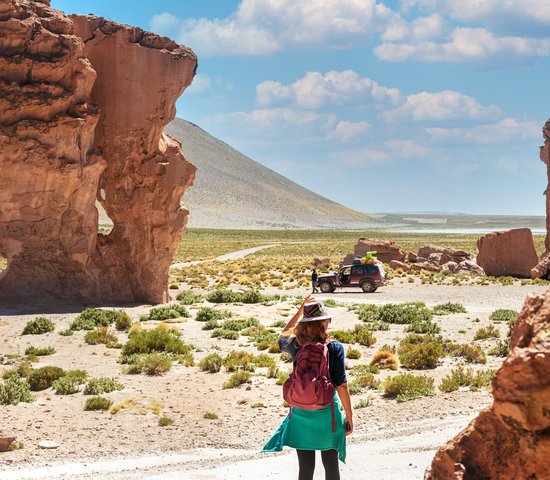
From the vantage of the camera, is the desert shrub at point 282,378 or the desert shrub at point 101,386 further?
the desert shrub at point 282,378

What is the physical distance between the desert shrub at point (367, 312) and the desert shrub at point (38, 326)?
1001 centimetres

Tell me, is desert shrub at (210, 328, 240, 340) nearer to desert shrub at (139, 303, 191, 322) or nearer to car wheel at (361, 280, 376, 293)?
desert shrub at (139, 303, 191, 322)

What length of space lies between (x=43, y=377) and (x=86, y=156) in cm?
1121

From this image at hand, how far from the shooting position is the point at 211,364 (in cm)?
1527

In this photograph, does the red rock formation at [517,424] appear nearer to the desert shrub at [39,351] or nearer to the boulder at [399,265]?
the desert shrub at [39,351]

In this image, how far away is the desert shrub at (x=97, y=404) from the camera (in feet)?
40.0

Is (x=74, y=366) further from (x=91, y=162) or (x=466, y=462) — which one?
(x=466, y=462)

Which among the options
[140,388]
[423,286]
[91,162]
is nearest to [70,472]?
[140,388]

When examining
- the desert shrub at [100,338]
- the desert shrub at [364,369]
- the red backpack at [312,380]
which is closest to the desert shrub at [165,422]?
the desert shrub at [364,369]

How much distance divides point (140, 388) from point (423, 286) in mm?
27755

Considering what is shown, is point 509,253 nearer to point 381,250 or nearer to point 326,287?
point 326,287

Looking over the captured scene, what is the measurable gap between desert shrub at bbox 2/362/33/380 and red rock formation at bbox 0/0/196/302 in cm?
842

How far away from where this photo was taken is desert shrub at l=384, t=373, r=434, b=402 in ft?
41.5

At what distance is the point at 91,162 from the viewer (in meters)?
23.4
